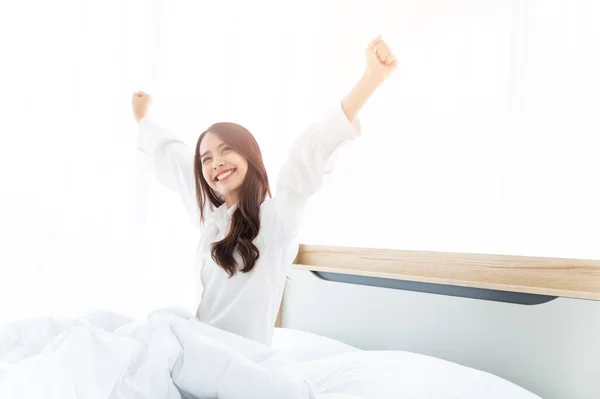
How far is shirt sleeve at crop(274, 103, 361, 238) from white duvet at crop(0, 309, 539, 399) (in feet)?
0.99

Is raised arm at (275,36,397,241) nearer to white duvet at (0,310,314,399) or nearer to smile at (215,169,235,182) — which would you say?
smile at (215,169,235,182)

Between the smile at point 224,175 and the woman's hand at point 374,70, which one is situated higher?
the woman's hand at point 374,70

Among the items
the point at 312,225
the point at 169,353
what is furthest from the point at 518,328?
the point at 312,225

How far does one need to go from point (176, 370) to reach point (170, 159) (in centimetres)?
71

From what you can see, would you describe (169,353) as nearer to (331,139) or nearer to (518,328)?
(331,139)

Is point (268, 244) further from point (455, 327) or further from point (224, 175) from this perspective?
point (455, 327)

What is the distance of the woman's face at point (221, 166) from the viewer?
52.2 inches

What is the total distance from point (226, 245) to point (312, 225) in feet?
2.99

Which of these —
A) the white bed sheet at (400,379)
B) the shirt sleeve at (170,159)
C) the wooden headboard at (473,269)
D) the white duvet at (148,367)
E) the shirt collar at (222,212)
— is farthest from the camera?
the shirt sleeve at (170,159)

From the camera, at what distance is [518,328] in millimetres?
1307

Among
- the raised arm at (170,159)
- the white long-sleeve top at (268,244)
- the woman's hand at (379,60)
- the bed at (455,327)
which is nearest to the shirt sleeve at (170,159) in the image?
the raised arm at (170,159)

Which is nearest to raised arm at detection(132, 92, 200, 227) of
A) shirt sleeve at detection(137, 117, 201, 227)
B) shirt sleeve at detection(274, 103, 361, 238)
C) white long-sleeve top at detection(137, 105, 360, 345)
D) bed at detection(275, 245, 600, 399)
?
shirt sleeve at detection(137, 117, 201, 227)

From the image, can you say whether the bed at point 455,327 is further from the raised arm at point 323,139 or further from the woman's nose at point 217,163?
the woman's nose at point 217,163

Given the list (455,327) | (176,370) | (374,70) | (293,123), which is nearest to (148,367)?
(176,370)
